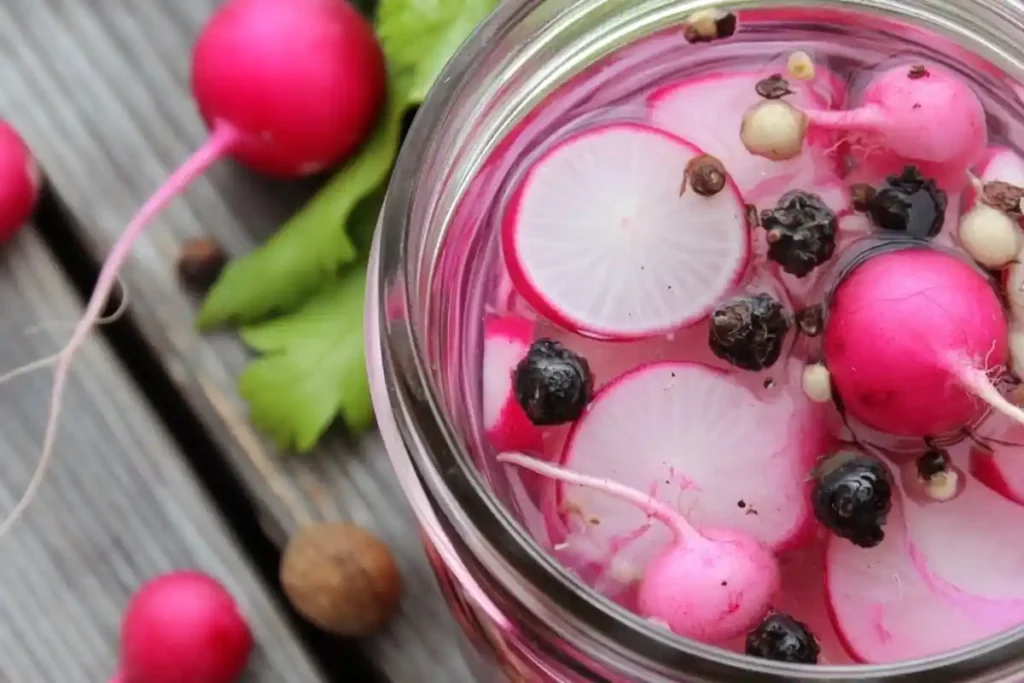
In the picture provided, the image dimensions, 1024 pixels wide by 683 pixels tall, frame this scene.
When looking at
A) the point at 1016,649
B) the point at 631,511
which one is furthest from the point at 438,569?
the point at 1016,649

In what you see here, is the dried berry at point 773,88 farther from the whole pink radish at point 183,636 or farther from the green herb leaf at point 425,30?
the whole pink radish at point 183,636

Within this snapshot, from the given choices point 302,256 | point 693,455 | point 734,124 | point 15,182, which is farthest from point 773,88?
point 15,182

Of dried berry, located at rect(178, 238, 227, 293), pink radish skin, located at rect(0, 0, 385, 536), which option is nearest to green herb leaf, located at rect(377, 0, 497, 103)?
pink radish skin, located at rect(0, 0, 385, 536)

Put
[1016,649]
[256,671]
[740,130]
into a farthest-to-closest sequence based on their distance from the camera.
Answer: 1. [256,671]
2. [740,130]
3. [1016,649]

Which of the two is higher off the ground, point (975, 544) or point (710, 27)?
point (710, 27)

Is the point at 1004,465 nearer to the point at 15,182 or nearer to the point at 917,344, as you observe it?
the point at 917,344

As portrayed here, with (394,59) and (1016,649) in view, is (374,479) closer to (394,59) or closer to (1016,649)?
(394,59)

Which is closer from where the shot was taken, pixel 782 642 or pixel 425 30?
pixel 782 642

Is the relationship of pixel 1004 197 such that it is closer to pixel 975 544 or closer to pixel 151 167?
pixel 975 544
